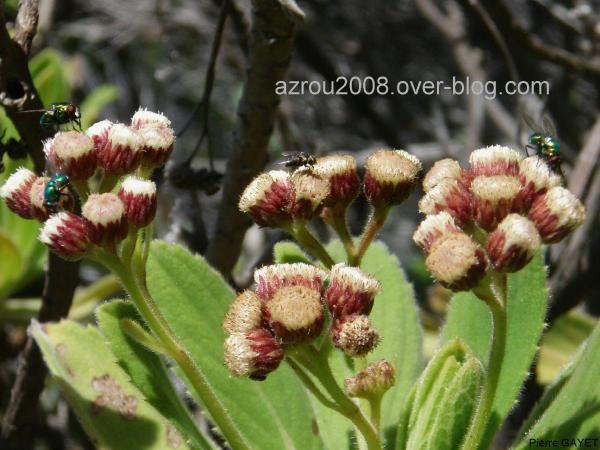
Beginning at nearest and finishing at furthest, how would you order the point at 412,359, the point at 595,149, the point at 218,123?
the point at 412,359, the point at 595,149, the point at 218,123

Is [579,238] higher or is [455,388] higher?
[455,388]

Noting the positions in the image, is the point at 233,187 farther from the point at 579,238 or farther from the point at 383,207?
the point at 579,238

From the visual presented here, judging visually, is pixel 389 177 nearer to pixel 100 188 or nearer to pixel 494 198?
pixel 494 198

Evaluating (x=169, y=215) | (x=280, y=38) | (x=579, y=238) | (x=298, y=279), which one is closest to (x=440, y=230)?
(x=298, y=279)

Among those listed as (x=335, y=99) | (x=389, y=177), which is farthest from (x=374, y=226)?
(x=335, y=99)

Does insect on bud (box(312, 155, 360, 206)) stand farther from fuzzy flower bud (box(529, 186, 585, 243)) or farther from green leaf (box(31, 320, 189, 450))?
green leaf (box(31, 320, 189, 450))

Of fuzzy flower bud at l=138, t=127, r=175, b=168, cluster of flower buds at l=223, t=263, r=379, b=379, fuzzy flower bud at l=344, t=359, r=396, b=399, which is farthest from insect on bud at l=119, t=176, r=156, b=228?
fuzzy flower bud at l=344, t=359, r=396, b=399

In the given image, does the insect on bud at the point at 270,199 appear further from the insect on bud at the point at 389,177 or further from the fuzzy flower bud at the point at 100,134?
the fuzzy flower bud at the point at 100,134
